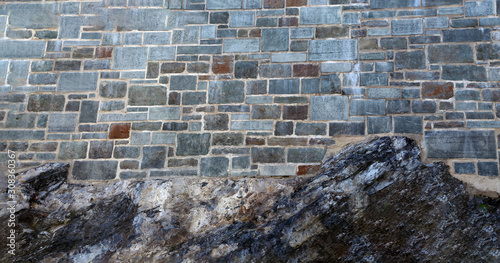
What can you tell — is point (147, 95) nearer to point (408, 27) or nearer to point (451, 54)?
point (408, 27)

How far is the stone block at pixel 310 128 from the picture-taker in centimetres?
504

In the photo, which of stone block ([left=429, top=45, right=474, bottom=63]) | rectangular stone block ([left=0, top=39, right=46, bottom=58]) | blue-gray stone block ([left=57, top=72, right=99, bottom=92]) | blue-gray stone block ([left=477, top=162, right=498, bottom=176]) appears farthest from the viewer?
rectangular stone block ([left=0, top=39, right=46, bottom=58])

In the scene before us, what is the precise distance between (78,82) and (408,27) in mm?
3524

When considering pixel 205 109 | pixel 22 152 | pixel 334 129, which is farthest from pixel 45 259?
pixel 334 129

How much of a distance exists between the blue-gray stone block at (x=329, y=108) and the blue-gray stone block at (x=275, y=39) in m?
0.70

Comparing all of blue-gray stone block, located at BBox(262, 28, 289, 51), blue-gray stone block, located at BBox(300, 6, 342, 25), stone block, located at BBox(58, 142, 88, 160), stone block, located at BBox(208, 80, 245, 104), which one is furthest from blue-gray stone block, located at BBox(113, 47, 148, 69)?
blue-gray stone block, located at BBox(300, 6, 342, 25)

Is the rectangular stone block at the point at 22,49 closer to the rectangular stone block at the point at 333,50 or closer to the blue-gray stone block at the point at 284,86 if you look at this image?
the blue-gray stone block at the point at 284,86

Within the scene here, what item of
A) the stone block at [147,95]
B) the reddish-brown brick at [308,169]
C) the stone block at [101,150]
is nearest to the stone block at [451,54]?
the reddish-brown brick at [308,169]

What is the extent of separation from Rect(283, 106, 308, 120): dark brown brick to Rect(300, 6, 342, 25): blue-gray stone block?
3.20 ft

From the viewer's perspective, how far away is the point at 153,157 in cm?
512

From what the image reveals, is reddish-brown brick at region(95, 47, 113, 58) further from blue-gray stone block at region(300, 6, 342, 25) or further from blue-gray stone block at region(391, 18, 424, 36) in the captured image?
blue-gray stone block at region(391, 18, 424, 36)

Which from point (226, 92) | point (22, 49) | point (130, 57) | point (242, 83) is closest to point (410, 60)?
point (242, 83)

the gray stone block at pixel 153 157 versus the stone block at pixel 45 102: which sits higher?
the stone block at pixel 45 102

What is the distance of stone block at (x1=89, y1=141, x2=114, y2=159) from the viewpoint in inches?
204
